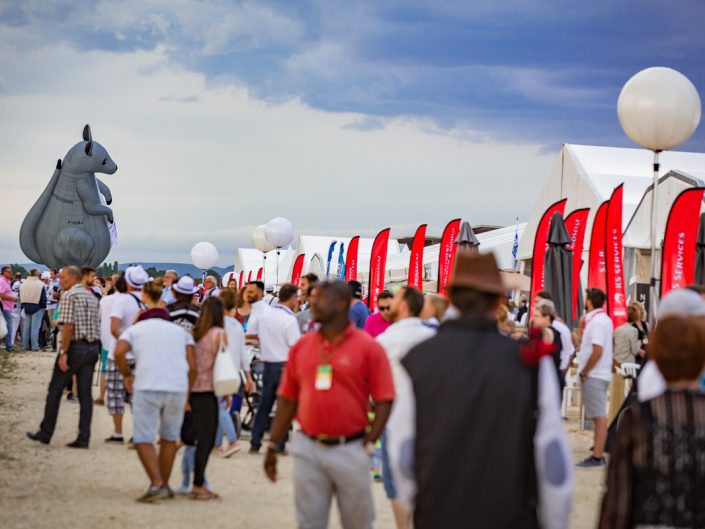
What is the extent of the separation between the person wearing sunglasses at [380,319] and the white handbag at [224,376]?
2.04 metres

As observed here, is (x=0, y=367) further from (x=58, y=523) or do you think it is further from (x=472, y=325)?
(x=472, y=325)

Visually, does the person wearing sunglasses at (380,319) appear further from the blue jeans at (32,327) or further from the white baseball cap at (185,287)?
the blue jeans at (32,327)

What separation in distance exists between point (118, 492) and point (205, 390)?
1.26m

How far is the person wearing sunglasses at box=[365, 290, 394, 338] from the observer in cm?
976

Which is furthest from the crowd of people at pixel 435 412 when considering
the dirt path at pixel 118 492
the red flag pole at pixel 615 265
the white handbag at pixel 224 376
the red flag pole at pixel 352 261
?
the red flag pole at pixel 352 261

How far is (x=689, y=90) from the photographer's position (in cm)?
1235

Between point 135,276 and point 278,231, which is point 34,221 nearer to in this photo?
point 278,231

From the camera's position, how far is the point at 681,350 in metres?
3.63

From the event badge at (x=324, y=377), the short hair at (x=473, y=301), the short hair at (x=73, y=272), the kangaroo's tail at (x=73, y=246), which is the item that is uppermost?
the kangaroo's tail at (x=73, y=246)

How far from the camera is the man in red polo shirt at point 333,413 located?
5250 millimetres

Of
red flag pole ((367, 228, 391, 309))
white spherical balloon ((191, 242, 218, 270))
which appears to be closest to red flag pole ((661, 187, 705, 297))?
red flag pole ((367, 228, 391, 309))

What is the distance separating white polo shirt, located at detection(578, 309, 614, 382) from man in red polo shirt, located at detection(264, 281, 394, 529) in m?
5.33

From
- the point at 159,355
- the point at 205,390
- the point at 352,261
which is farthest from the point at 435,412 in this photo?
the point at 352,261

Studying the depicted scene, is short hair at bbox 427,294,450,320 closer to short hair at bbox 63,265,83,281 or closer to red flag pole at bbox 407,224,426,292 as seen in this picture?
short hair at bbox 63,265,83,281
